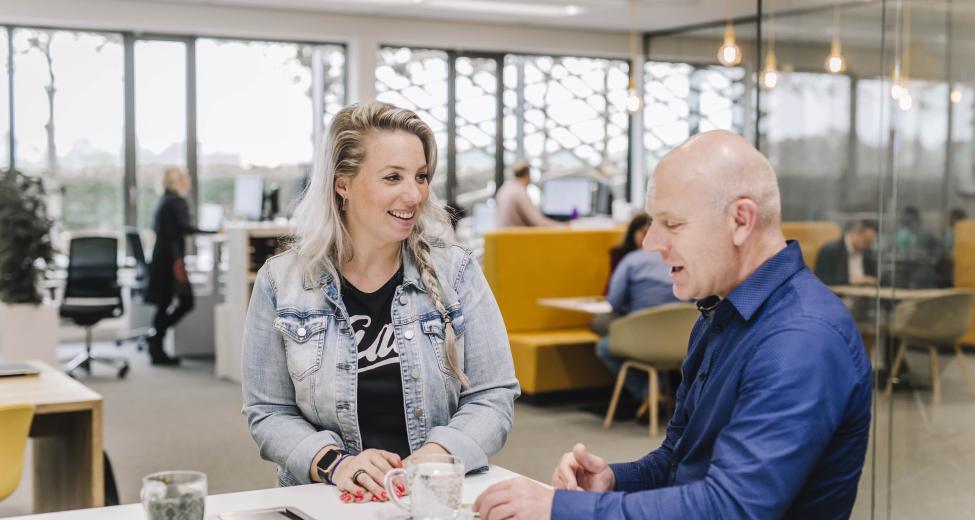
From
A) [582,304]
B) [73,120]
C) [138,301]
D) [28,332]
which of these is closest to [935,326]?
[582,304]

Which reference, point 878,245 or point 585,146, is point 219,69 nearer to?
point 585,146

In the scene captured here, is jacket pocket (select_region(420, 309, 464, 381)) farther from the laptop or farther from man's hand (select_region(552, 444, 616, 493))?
the laptop

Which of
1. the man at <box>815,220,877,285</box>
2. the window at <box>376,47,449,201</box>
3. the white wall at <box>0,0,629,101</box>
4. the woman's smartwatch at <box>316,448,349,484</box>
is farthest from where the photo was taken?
the window at <box>376,47,449,201</box>

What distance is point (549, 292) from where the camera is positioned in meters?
7.64

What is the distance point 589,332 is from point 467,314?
5.46 metres

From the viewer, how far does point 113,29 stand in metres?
10.9

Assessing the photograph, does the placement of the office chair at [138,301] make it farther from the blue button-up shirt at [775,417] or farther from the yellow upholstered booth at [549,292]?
the blue button-up shirt at [775,417]

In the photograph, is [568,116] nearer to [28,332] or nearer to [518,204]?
[518,204]

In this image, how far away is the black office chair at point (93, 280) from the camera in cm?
857

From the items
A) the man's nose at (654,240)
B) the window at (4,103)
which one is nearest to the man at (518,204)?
the window at (4,103)

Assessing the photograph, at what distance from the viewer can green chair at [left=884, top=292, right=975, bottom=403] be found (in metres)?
3.76

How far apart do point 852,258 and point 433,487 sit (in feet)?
12.1

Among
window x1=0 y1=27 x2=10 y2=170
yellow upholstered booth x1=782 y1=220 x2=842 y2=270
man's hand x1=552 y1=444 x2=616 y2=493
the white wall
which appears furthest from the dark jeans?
man's hand x1=552 y1=444 x2=616 y2=493

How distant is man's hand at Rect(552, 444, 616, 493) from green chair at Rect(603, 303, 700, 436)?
4.42 meters
